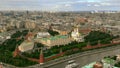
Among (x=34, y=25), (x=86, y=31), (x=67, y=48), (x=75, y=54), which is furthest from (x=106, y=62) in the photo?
(x=34, y=25)

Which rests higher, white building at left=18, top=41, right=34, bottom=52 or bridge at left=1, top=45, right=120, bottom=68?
white building at left=18, top=41, right=34, bottom=52

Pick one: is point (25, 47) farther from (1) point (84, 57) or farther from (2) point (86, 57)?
(2) point (86, 57)

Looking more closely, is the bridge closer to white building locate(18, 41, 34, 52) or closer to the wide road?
the wide road

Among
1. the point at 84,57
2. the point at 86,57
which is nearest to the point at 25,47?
the point at 84,57

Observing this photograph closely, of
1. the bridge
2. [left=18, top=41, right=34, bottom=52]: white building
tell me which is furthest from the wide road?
[left=18, top=41, right=34, bottom=52]: white building

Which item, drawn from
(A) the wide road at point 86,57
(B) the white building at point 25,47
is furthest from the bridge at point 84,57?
(B) the white building at point 25,47

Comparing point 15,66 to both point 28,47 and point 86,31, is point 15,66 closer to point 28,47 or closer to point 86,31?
point 28,47

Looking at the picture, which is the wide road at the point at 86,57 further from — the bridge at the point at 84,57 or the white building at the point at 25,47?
the white building at the point at 25,47

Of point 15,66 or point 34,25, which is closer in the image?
point 15,66
